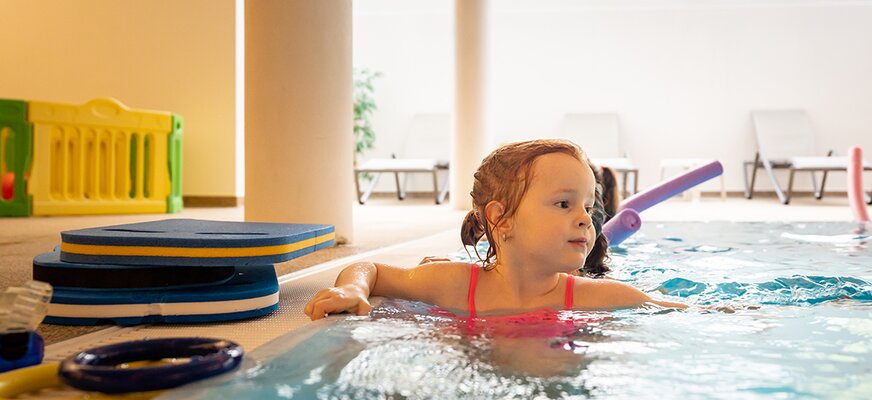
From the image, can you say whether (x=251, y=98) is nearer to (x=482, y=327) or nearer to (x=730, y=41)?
(x=482, y=327)

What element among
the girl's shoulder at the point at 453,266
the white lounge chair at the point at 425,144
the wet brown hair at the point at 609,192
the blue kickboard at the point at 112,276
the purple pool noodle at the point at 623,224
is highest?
the white lounge chair at the point at 425,144

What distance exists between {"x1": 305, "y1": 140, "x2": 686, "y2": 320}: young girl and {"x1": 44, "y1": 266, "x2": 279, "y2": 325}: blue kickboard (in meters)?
0.25

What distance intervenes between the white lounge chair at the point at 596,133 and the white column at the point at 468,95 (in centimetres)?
192

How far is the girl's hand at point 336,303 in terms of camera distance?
166 centimetres

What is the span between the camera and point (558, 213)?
5.44ft

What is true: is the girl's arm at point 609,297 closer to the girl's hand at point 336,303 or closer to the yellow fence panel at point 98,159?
the girl's hand at point 336,303

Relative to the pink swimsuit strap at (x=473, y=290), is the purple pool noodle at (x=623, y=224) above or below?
above

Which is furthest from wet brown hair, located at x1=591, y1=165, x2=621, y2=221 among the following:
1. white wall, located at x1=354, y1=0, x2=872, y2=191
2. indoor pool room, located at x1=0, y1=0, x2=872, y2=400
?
white wall, located at x1=354, y1=0, x2=872, y2=191

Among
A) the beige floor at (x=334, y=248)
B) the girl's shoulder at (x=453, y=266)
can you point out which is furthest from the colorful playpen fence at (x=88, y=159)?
the girl's shoulder at (x=453, y=266)

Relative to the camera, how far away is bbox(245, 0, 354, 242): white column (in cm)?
341

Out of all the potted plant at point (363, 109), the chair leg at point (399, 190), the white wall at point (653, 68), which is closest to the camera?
the white wall at point (653, 68)

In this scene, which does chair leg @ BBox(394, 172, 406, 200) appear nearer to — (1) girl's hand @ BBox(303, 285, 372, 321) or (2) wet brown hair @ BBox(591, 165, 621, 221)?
(2) wet brown hair @ BBox(591, 165, 621, 221)

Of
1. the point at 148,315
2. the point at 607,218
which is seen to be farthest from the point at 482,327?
the point at 607,218

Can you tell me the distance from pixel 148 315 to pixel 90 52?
7027 mm
